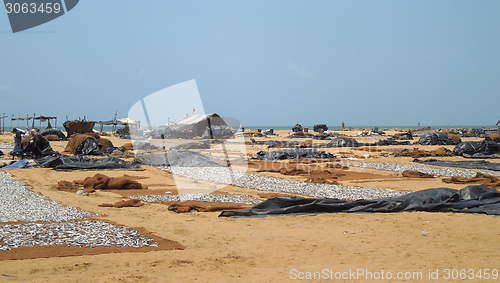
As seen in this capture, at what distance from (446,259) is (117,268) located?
454 cm

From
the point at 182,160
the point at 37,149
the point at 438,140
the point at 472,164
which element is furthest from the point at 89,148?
the point at 438,140

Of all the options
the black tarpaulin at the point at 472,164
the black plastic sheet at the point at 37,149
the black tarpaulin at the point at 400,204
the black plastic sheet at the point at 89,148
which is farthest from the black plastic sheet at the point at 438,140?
the black plastic sheet at the point at 37,149

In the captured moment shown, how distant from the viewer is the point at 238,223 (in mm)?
7699

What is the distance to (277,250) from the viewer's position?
19.5 feet

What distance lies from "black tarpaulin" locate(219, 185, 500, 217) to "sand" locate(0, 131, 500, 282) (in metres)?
0.32

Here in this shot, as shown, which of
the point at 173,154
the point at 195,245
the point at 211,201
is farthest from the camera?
the point at 173,154

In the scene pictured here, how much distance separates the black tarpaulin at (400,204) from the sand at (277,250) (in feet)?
1.06

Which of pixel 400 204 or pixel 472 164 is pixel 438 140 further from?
pixel 400 204

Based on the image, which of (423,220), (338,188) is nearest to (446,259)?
(423,220)

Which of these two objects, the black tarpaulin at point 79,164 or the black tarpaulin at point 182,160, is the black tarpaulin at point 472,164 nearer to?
the black tarpaulin at point 182,160

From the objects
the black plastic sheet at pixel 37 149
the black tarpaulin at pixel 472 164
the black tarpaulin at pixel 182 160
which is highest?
the black plastic sheet at pixel 37 149

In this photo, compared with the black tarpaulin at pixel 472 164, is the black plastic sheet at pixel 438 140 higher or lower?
higher

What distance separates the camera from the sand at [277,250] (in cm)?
478

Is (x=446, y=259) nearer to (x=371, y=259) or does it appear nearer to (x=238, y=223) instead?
(x=371, y=259)
